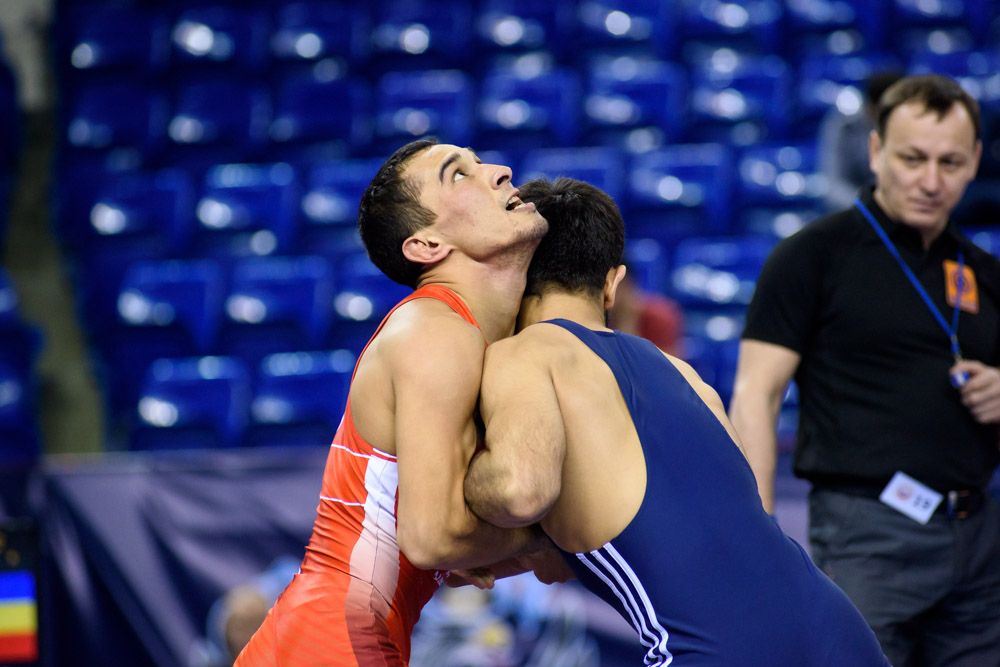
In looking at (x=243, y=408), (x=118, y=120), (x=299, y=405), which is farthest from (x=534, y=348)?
(x=118, y=120)

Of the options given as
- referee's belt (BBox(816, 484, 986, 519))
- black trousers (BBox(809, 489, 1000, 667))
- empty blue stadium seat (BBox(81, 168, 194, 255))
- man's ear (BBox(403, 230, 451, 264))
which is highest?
man's ear (BBox(403, 230, 451, 264))

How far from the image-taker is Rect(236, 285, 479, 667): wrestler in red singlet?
2.18 m

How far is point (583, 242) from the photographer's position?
229 centimetres

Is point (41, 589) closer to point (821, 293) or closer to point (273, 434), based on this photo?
point (273, 434)

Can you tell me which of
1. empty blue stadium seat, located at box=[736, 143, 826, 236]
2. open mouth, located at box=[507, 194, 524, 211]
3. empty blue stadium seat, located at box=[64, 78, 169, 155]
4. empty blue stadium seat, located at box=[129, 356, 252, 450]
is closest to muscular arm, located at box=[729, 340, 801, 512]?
open mouth, located at box=[507, 194, 524, 211]

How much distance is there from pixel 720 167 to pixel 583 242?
14.2 ft

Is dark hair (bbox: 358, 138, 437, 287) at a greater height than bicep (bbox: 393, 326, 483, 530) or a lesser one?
greater

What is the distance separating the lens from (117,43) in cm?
771

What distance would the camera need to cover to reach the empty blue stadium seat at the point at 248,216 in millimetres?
6742

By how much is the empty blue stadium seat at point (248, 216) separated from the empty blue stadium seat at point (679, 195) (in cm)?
209

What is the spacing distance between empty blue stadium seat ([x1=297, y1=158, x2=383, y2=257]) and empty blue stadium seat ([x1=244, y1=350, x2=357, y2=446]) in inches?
45.8

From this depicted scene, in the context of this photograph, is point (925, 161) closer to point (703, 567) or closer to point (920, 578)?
point (920, 578)

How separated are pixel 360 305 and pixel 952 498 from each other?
3.81 m

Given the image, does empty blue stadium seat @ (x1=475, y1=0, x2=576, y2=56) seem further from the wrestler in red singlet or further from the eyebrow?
the wrestler in red singlet
